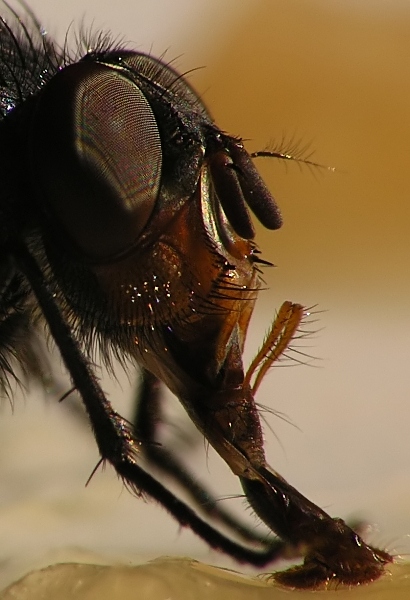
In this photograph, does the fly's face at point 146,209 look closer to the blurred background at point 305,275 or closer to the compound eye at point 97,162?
the compound eye at point 97,162

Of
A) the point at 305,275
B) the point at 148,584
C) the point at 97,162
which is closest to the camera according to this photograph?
the point at 97,162

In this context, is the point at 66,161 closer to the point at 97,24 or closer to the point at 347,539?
the point at 347,539

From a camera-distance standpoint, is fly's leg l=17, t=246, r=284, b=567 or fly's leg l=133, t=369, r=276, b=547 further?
fly's leg l=133, t=369, r=276, b=547

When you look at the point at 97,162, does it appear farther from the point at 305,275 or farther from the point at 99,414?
the point at 305,275

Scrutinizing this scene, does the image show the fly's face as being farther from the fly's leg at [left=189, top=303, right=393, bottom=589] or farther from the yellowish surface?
the yellowish surface

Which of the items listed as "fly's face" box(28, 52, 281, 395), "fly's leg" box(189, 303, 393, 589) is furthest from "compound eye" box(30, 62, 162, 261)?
"fly's leg" box(189, 303, 393, 589)

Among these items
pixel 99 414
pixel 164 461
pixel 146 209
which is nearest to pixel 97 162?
pixel 146 209

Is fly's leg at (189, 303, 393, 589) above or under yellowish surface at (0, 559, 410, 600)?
above
